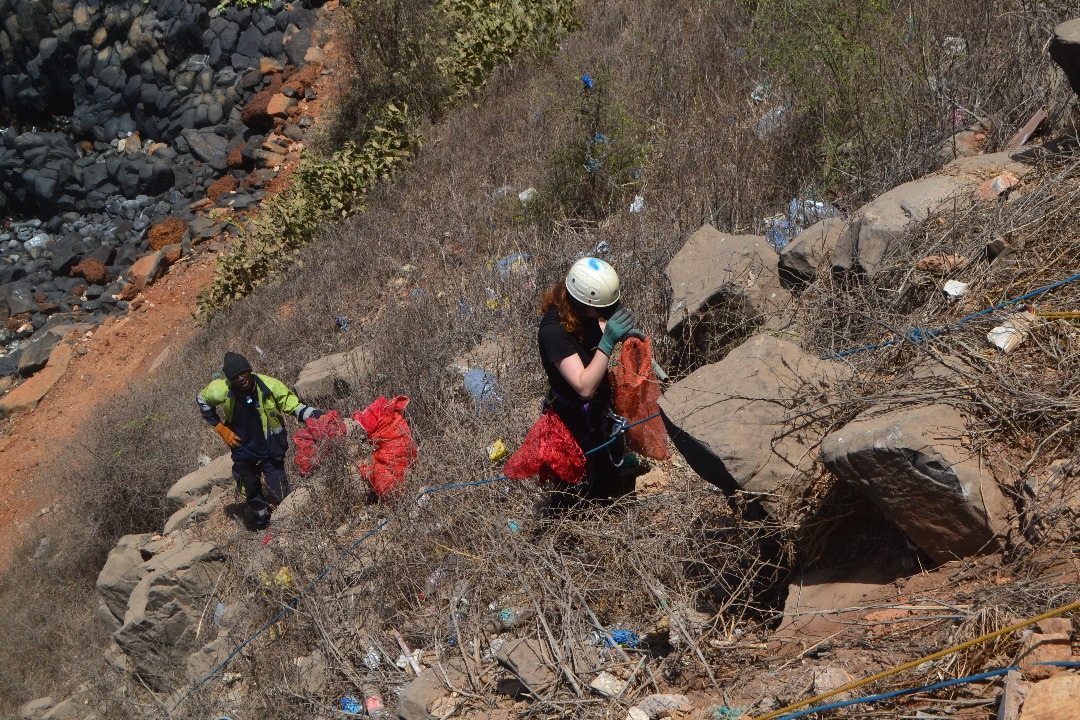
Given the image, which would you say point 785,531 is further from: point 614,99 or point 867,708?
point 614,99

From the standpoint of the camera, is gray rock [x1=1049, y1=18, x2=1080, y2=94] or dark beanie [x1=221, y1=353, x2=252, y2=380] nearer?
gray rock [x1=1049, y1=18, x2=1080, y2=94]

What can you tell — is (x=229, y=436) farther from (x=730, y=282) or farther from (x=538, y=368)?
(x=730, y=282)

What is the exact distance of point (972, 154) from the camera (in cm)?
526

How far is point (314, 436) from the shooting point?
18.6 feet

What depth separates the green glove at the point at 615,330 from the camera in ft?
11.4

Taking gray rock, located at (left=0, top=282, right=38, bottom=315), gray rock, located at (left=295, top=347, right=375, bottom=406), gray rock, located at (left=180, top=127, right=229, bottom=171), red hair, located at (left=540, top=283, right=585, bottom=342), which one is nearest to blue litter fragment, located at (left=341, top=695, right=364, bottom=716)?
red hair, located at (left=540, top=283, right=585, bottom=342)

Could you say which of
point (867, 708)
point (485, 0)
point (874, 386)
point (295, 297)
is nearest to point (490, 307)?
point (295, 297)

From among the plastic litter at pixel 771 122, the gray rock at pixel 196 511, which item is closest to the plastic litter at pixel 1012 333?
the plastic litter at pixel 771 122

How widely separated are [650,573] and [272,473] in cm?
322

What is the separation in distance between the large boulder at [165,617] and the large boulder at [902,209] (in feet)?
13.5

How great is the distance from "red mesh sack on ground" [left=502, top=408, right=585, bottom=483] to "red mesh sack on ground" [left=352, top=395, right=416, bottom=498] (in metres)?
1.46

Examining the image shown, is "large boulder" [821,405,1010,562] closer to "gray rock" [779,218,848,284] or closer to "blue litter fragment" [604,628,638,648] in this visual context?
"blue litter fragment" [604,628,638,648]

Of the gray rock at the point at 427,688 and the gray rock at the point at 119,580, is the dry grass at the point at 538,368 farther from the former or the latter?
the gray rock at the point at 119,580

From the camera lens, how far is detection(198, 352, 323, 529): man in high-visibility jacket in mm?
5820
